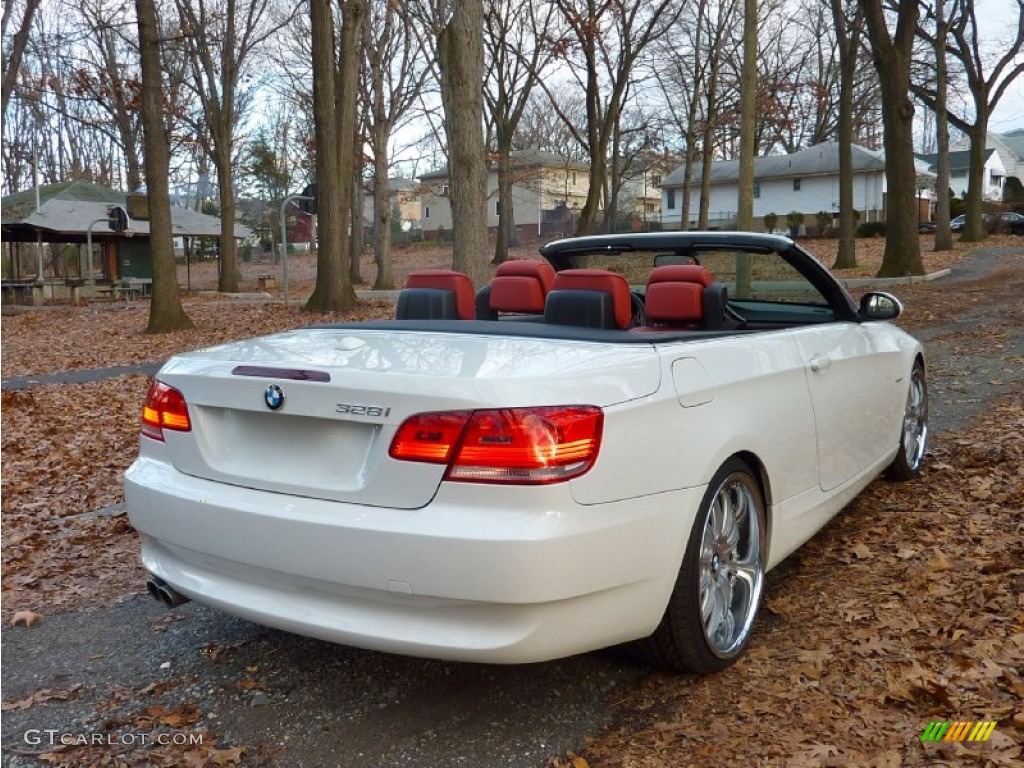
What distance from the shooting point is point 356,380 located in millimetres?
2910

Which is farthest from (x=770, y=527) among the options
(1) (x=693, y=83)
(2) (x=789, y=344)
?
(1) (x=693, y=83)

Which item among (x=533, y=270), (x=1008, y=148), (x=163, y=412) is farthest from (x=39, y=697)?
(x=1008, y=148)

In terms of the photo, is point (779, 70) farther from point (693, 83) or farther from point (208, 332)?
point (208, 332)

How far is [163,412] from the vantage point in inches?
134

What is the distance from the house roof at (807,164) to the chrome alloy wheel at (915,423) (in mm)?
50596

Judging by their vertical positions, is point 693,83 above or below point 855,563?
above

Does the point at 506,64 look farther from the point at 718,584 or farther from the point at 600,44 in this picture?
the point at 718,584

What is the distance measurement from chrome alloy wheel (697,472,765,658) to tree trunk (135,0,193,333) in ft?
52.0

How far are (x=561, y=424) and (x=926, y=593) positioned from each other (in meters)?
2.10

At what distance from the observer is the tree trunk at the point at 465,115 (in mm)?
11766

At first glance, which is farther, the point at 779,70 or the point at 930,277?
the point at 779,70

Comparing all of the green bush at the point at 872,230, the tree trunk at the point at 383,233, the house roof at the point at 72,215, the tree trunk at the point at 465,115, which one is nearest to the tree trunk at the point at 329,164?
the tree trunk at the point at 465,115

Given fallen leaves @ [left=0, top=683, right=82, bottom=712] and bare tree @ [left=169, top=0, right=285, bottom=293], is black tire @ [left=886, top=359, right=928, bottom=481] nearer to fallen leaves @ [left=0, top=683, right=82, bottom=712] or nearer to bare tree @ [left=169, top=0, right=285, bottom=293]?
fallen leaves @ [left=0, top=683, right=82, bottom=712]

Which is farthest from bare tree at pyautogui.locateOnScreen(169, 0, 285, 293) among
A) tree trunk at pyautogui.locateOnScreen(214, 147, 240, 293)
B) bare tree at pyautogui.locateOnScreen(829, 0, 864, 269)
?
bare tree at pyautogui.locateOnScreen(829, 0, 864, 269)
